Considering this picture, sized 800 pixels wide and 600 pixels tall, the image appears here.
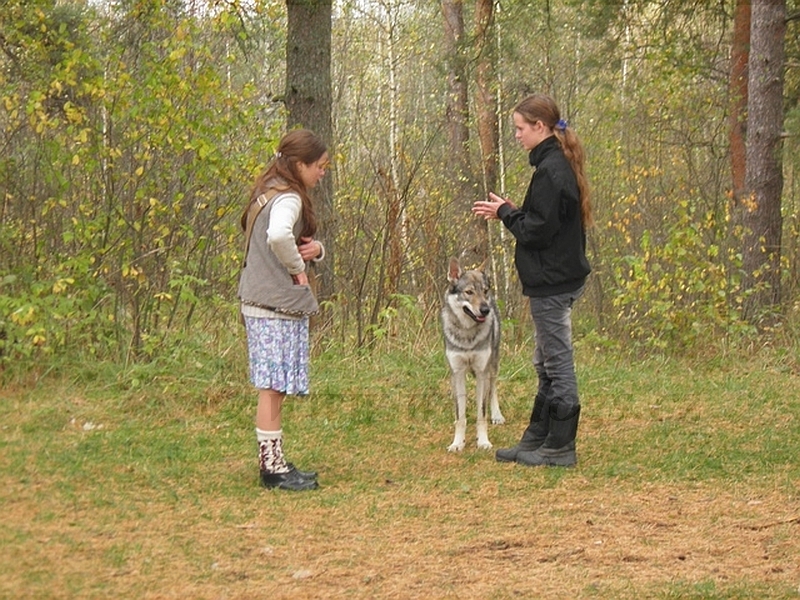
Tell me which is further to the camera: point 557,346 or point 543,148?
point 557,346

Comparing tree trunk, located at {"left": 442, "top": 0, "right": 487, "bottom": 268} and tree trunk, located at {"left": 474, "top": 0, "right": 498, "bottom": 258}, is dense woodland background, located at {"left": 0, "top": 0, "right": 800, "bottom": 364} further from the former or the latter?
tree trunk, located at {"left": 474, "top": 0, "right": 498, "bottom": 258}

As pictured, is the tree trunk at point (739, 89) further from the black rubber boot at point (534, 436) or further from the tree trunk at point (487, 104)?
the black rubber boot at point (534, 436)

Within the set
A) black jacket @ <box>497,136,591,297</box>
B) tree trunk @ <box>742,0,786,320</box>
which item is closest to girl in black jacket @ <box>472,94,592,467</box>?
black jacket @ <box>497,136,591,297</box>

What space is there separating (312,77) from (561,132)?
3.99 metres

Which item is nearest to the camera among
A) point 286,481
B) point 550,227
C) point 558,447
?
point 286,481

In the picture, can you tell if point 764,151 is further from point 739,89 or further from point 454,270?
point 454,270

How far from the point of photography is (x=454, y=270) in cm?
716

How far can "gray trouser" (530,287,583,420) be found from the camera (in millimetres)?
6355

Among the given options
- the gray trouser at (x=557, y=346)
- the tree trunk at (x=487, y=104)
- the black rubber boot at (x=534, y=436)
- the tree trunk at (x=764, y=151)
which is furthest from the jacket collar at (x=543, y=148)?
the tree trunk at (x=487, y=104)

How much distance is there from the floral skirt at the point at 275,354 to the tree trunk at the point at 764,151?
283 inches

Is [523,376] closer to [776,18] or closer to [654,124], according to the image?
[776,18]

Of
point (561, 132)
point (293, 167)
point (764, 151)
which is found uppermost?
point (764, 151)

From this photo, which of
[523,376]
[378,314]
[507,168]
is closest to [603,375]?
[523,376]

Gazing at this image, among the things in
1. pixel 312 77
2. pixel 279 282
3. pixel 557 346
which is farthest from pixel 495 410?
pixel 312 77
